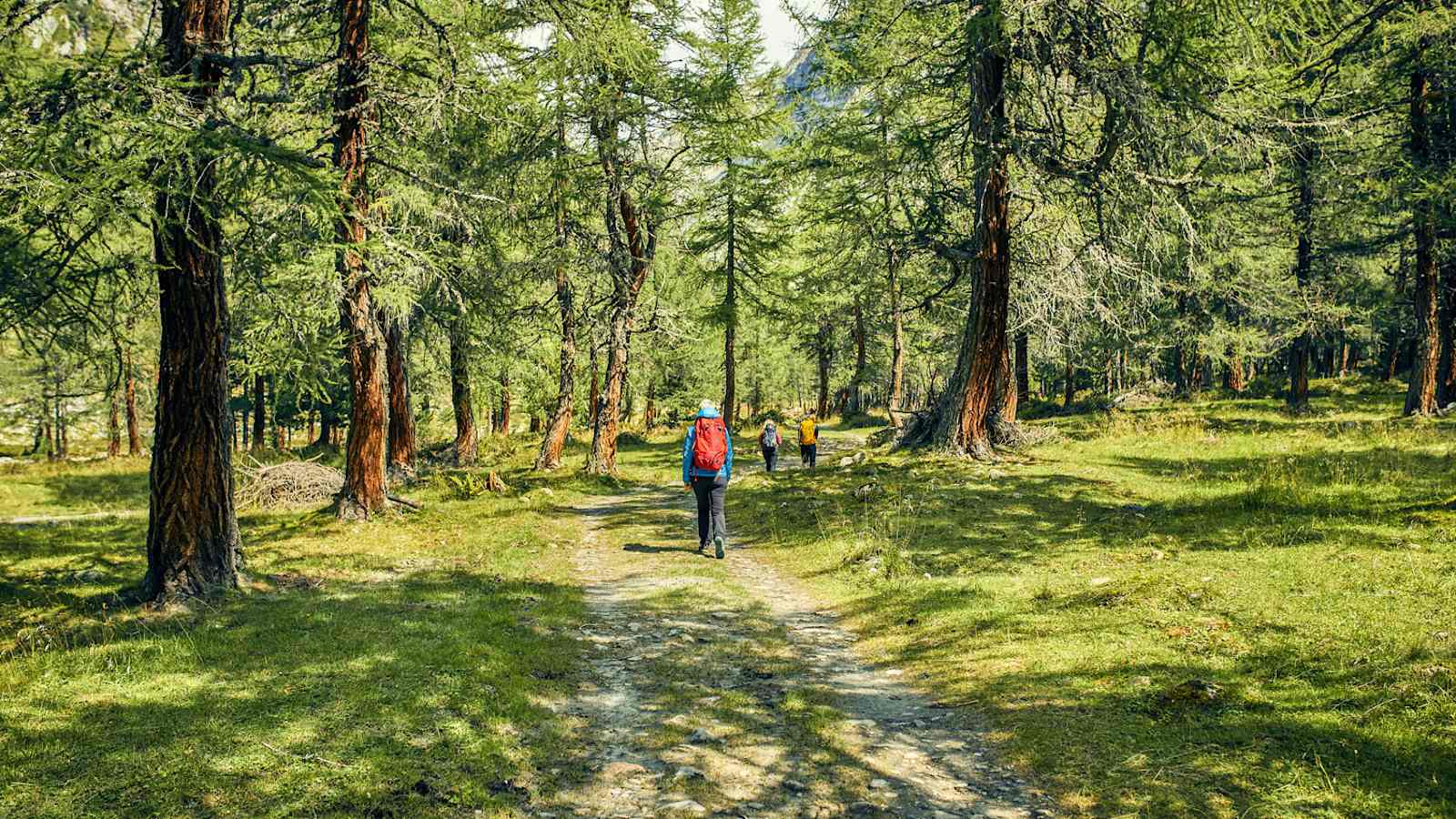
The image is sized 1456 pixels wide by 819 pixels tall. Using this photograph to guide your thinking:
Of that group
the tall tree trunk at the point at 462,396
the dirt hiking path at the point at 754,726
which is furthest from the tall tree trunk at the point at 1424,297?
the tall tree trunk at the point at 462,396

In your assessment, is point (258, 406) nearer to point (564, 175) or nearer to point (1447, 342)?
point (564, 175)

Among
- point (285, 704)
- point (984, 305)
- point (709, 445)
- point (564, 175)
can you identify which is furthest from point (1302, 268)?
point (285, 704)

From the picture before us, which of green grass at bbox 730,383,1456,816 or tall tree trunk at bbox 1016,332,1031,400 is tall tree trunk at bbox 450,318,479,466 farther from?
tall tree trunk at bbox 1016,332,1031,400

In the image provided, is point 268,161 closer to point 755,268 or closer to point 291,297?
point 291,297

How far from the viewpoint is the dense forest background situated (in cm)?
707

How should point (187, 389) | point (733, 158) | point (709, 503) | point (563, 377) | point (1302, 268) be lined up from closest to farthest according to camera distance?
point (187, 389), point (709, 503), point (563, 377), point (733, 158), point (1302, 268)

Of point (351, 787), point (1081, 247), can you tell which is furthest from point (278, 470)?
point (1081, 247)

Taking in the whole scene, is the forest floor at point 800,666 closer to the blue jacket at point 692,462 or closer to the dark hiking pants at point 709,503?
the dark hiking pants at point 709,503

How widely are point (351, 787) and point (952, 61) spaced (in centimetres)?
1658

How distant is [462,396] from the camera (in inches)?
872

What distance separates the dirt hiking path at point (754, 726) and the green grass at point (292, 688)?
1.39 ft

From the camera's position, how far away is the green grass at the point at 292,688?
421 centimetres

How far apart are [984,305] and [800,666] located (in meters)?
10.8

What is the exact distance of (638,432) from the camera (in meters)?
35.9
